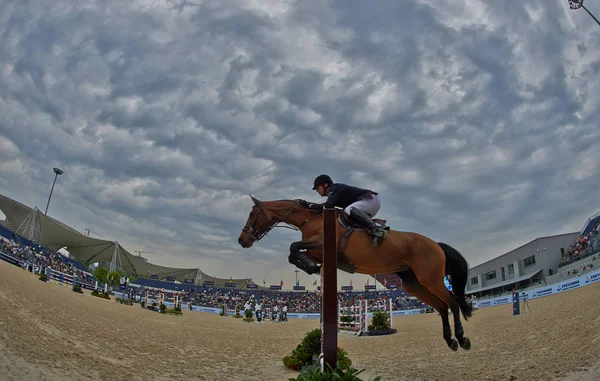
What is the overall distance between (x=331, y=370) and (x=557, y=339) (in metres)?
7.42

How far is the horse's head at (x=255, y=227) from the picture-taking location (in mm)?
5371

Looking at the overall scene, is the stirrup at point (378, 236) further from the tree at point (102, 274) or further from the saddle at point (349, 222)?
the tree at point (102, 274)

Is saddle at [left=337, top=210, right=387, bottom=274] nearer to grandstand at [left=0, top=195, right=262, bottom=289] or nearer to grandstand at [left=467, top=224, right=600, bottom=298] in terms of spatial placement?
grandstand at [left=467, top=224, right=600, bottom=298]

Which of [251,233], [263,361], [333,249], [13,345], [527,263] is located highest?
[527,263]

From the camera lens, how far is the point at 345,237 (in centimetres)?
468

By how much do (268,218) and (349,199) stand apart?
126 centimetres

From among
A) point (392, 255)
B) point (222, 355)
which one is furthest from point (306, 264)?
point (222, 355)

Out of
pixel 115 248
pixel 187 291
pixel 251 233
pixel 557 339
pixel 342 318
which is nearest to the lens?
pixel 251 233

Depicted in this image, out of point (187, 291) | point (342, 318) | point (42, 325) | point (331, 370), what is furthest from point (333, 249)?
point (187, 291)

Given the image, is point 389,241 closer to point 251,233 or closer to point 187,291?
point 251,233

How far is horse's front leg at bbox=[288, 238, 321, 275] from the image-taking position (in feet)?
14.7

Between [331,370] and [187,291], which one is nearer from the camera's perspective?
[331,370]

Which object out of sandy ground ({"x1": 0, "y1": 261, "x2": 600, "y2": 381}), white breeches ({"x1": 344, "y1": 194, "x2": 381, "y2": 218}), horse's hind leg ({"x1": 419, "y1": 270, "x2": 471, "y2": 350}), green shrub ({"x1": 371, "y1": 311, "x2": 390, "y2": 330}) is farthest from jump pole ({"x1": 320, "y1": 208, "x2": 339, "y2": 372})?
green shrub ({"x1": 371, "y1": 311, "x2": 390, "y2": 330})

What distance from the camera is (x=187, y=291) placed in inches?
2231
